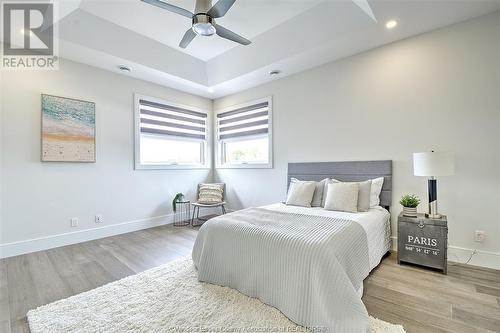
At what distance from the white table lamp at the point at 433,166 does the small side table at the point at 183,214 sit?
12.5 feet

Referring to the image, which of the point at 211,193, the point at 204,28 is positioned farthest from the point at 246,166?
the point at 204,28

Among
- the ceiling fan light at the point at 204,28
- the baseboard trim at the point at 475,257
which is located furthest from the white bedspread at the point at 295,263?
the ceiling fan light at the point at 204,28

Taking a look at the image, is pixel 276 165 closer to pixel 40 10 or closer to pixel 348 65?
pixel 348 65

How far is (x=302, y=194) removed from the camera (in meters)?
3.33

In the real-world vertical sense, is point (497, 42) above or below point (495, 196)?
above

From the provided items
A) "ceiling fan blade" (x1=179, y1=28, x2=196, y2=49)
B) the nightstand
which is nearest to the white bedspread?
the nightstand

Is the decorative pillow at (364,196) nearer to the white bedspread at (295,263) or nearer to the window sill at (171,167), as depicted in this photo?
the white bedspread at (295,263)

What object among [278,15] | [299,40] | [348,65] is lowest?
[348,65]

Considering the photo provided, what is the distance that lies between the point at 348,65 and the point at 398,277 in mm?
2822

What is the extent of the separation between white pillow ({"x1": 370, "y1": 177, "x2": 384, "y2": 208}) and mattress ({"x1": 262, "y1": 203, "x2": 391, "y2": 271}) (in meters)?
0.08

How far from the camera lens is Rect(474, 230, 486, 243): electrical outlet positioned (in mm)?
2549

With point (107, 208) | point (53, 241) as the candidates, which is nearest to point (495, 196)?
point (107, 208)

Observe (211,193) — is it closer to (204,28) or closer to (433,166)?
(204,28)

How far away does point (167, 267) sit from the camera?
257cm
